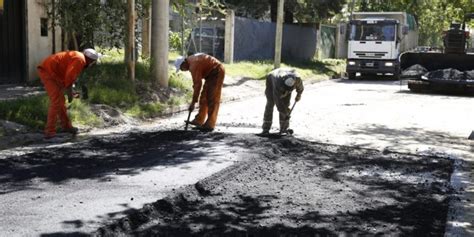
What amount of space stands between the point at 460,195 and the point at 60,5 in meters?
10.0

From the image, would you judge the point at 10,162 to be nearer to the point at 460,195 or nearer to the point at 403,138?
the point at 460,195

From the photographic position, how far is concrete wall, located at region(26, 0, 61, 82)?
1356 centimetres

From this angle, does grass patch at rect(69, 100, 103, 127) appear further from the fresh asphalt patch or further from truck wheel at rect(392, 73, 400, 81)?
truck wheel at rect(392, 73, 400, 81)

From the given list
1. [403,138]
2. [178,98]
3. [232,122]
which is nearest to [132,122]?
[232,122]

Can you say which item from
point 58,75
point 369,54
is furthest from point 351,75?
point 58,75

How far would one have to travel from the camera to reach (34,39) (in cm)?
1379

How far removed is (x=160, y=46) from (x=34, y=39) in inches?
118

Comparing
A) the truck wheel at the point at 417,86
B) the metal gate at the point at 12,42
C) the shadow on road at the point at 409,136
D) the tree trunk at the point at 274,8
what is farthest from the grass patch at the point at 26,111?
the tree trunk at the point at 274,8

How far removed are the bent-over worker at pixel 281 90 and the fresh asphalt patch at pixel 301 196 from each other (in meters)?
0.67

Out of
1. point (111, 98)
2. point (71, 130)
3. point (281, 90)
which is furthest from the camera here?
point (111, 98)

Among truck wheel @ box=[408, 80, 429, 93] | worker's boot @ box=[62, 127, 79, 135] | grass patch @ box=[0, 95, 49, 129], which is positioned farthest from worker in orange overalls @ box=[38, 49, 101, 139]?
truck wheel @ box=[408, 80, 429, 93]

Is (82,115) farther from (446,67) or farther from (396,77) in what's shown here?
(396,77)

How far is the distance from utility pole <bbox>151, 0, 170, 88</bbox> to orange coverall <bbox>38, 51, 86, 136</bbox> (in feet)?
17.8

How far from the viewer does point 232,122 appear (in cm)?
1121
